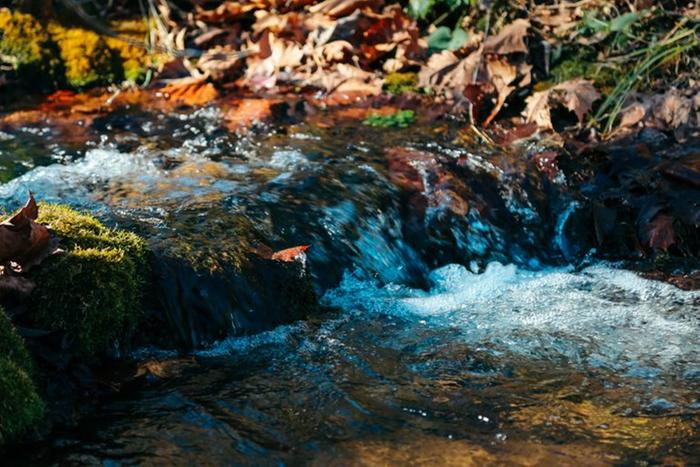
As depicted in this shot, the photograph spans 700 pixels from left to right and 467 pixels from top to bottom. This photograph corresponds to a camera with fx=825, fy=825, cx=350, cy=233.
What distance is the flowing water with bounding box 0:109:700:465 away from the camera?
2.54 meters

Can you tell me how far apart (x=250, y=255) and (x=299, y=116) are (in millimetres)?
2660

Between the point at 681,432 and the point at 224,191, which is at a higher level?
the point at 224,191

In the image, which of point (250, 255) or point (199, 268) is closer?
point (199, 268)

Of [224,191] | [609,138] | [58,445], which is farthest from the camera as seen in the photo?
[609,138]

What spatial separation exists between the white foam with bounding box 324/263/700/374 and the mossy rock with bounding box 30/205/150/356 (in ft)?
3.39

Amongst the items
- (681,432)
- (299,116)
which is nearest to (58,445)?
(681,432)

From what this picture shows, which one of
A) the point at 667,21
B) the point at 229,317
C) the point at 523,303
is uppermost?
the point at 667,21

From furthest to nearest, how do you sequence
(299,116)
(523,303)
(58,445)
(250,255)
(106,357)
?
(299,116) → (523,303) → (250,255) → (106,357) → (58,445)

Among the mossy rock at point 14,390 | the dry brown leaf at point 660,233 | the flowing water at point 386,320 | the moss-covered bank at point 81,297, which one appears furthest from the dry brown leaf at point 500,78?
the mossy rock at point 14,390

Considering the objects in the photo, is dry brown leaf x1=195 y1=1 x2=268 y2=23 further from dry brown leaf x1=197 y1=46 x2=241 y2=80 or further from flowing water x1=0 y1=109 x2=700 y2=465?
flowing water x1=0 y1=109 x2=700 y2=465

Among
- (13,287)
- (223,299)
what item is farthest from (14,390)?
(223,299)

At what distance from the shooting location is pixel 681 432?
263 cm

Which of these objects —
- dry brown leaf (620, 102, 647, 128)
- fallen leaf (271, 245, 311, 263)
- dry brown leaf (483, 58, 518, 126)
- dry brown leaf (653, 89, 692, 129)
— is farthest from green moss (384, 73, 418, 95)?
fallen leaf (271, 245, 311, 263)

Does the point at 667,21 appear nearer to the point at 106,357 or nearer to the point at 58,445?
the point at 106,357
